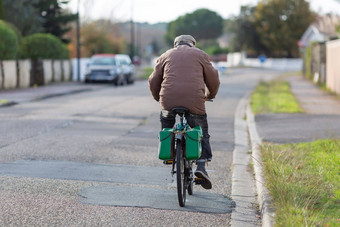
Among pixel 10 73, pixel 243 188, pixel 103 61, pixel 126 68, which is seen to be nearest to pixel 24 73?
pixel 10 73

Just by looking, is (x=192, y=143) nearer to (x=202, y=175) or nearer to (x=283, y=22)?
(x=202, y=175)

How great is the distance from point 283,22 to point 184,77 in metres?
72.8

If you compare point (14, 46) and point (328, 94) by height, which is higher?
point (14, 46)

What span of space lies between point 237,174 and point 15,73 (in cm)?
2071

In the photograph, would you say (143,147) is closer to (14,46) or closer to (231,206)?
(231,206)

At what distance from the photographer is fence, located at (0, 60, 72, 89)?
26.3 m

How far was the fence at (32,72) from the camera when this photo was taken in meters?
26.3

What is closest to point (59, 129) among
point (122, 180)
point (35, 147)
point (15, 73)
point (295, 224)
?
point (35, 147)

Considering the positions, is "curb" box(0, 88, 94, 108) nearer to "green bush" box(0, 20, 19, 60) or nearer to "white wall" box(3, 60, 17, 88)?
"white wall" box(3, 60, 17, 88)

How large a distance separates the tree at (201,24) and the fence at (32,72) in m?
102

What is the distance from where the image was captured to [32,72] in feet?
98.2

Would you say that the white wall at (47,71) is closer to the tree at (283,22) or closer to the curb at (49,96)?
the curb at (49,96)

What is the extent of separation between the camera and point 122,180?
24.8ft

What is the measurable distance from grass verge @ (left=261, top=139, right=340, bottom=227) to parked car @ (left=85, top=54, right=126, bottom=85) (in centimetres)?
2462
